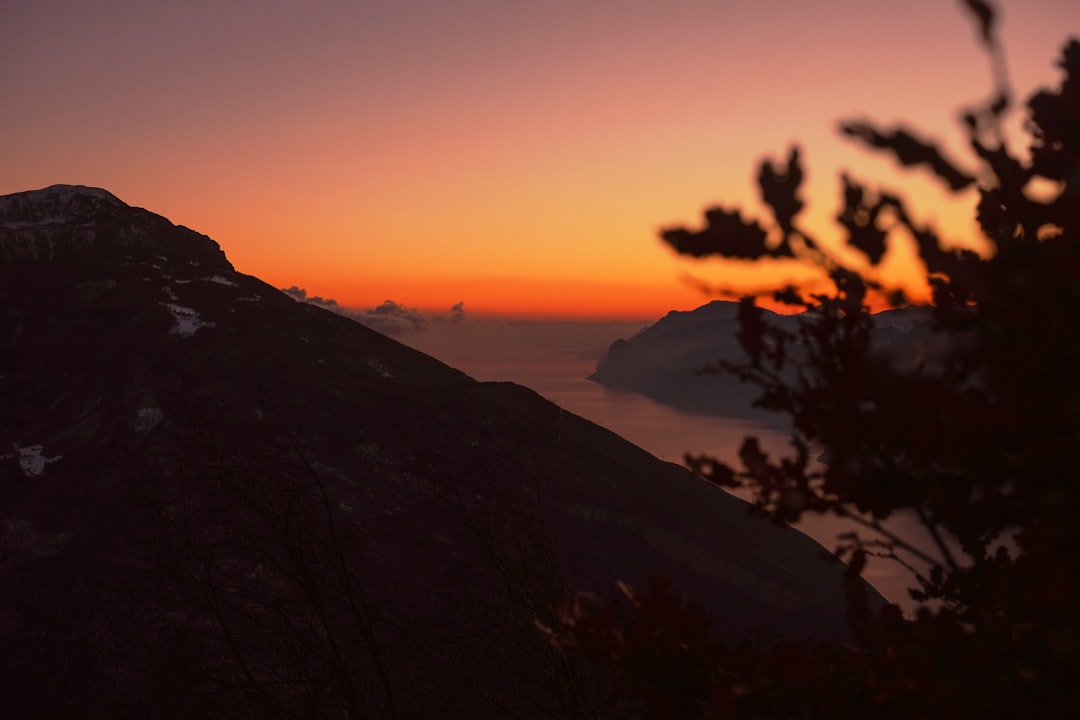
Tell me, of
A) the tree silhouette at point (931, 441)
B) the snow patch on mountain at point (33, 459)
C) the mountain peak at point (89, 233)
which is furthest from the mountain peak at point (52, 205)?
the tree silhouette at point (931, 441)

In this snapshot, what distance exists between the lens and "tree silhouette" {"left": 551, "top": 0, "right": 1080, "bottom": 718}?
2.83 metres

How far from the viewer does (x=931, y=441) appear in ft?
10.3

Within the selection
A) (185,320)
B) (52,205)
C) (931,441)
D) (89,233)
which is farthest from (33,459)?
(931,441)

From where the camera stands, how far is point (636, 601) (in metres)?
4.00

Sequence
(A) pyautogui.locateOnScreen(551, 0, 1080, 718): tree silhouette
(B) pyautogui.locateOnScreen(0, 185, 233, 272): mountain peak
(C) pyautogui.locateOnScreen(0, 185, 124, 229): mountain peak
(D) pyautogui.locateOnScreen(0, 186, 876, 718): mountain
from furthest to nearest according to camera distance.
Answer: (C) pyautogui.locateOnScreen(0, 185, 124, 229): mountain peak, (B) pyautogui.locateOnScreen(0, 185, 233, 272): mountain peak, (D) pyautogui.locateOnScreen(0, 186, 876, 718): mountain, (A) pyautogui.locateOnScreen(551, 0, 1080, 718): tree silhouette

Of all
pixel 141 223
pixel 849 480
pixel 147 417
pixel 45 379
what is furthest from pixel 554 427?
pixel 849 480

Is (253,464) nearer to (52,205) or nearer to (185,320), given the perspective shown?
(185,320)

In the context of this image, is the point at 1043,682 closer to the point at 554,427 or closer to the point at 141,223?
the point at 554,427

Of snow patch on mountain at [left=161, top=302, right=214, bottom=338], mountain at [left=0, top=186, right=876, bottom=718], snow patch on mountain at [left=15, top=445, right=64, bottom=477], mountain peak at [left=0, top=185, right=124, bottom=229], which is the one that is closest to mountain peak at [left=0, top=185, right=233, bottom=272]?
mountain peak at [left=0, top=185, right=124, bottom=229]

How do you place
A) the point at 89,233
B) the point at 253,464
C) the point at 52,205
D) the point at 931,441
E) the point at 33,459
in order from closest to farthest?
the point at 931,441 < the point at 253,464 < the point at 33,459 < the point at 89,233 < the point at 52,205

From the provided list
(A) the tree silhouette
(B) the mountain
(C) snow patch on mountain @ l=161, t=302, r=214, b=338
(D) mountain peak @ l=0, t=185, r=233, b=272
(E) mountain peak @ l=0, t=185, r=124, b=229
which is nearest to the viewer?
(A) the tree silhouette

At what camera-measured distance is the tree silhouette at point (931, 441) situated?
2.83m

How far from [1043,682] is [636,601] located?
1.85m

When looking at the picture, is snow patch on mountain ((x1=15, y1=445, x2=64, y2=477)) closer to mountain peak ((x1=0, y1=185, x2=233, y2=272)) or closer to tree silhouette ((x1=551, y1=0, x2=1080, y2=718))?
mountain peak ((x1=0, y1=185, x2=233, y2=272))
